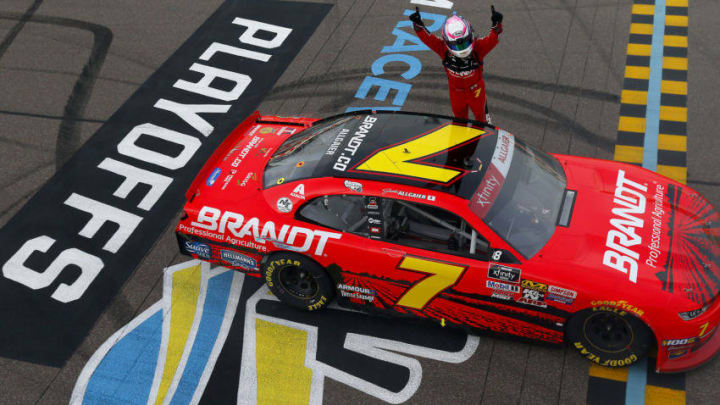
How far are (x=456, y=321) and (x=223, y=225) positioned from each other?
221cm

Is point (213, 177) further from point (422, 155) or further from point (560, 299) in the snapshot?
point (560, 299)

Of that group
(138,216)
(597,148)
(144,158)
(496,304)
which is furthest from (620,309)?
(144,158)

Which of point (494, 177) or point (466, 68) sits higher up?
point (494, 177)

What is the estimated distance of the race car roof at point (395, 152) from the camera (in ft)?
17.7

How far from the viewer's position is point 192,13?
10953mm

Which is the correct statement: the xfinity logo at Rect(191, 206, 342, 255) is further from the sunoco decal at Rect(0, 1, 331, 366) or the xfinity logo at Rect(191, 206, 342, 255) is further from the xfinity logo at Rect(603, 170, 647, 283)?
the xfinity logo at Rect(603, 170, 647, 283)

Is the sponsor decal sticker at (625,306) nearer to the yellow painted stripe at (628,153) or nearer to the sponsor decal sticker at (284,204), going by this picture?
the sponsor decal sticker at (284,204)

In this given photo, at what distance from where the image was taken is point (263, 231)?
18.7 feet

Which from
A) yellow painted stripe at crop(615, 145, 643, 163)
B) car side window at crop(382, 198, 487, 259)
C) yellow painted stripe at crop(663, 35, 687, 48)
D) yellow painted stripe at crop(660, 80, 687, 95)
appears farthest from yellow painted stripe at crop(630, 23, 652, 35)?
car side window at crop(382, 198, 487, 259)

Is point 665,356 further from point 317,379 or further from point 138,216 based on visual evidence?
point 138,216

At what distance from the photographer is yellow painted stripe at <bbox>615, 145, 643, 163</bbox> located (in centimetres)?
752

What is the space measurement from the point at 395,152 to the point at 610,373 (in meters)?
2.55

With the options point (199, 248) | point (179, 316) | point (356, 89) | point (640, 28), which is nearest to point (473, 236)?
point (199, 248)

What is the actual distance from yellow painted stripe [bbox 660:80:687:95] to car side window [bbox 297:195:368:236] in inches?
199
